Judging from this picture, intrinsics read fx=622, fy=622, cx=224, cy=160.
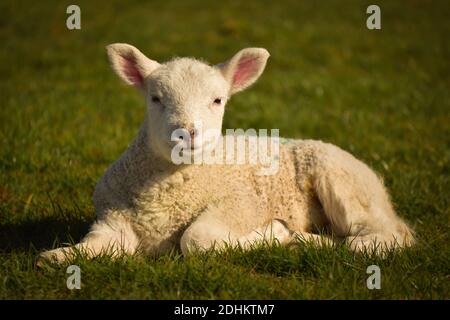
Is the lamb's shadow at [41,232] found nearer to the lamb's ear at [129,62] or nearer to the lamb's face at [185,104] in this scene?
the lamb's face at [185,104]

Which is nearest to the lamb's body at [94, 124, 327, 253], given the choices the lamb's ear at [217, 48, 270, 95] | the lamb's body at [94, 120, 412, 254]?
the lamb's body at [94, 120, 412, 254]

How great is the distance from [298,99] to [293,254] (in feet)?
21.6

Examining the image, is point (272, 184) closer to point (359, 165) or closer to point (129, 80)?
point (359, 165)

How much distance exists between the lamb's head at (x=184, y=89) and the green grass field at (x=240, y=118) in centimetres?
92

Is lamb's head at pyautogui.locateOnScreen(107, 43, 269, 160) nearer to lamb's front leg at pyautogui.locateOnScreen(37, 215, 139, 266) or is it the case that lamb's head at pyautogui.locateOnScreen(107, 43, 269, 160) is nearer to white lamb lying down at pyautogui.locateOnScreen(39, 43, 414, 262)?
white lamb lying down at pyautogui.locateOnScreen(39, 43, 414, 262)

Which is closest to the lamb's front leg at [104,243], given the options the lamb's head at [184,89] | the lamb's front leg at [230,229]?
the lamb's front leg at [230,229]

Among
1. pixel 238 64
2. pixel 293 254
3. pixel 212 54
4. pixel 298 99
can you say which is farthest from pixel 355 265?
pixel 212 54

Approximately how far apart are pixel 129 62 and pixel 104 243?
1590 mm

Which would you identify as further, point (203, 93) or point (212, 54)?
point (212, 54)

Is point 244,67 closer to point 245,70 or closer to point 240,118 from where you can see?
point 245,70

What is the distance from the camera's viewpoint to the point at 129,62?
5375mm

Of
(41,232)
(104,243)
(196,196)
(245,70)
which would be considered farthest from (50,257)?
(245,70)

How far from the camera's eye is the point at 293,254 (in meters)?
4.82

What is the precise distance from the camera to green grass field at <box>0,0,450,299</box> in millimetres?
4398
